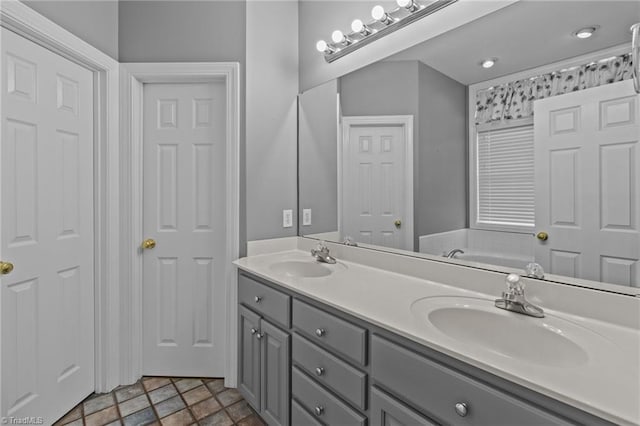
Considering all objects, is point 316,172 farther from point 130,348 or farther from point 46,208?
point 130,348

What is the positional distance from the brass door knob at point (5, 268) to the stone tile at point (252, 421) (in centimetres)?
137

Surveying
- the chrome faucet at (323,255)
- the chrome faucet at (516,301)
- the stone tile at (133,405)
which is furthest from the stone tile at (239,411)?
the chrome faucet at (516,301)

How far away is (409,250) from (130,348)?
6.26 ft

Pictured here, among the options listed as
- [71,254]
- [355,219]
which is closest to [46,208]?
[71,254]

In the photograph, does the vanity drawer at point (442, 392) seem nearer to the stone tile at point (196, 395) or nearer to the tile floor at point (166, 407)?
the tile floor at point (166, 407)

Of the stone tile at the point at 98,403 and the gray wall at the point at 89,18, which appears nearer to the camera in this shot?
the gray wall at the point at 89,18

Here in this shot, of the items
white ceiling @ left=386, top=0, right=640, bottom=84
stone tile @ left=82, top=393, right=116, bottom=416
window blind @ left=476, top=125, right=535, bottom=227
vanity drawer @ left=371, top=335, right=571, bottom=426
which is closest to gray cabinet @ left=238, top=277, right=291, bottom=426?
vanity drawer @ left=371, top=335, right=571, bottom=426

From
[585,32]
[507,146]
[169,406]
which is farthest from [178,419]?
[585,32]

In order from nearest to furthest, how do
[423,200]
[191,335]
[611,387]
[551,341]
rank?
1. [611,387]
2. [551,341]
3. [423,200]
4. [191,335]

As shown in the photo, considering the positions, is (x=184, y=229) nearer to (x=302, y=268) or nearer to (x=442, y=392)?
(x=302, y=268)

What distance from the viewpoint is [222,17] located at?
2018mm

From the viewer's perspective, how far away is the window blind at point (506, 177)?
120cm

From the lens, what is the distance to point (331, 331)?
47.6 inches

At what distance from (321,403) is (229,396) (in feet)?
3.21
